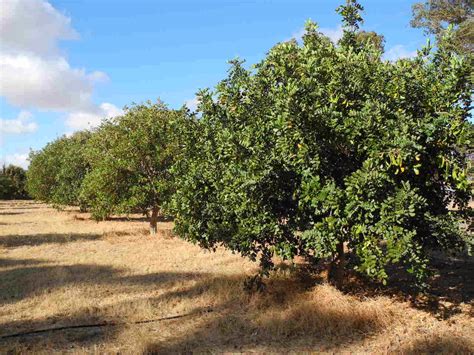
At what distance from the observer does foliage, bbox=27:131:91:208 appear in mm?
37688

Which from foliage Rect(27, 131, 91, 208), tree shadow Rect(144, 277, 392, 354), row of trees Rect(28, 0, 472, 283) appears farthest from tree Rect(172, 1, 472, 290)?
foliage Rect(27, 131, 91, 208)

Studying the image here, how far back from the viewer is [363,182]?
7.55 m

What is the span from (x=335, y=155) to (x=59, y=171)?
38205 mm

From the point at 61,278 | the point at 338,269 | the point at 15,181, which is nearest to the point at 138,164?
the point at 61,278

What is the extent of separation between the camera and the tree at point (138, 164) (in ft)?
72.5

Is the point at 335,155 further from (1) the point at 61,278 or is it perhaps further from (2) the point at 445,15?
(2) the point at 445,15

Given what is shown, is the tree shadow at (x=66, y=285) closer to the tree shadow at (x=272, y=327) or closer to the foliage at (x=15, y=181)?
the tree shadow at (x=272, y=327)

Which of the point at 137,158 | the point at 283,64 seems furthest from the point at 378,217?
the point at 137,158

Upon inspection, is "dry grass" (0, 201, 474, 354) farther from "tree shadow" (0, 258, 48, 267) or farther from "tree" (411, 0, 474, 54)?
"tree" (411, 0, 474, 54)

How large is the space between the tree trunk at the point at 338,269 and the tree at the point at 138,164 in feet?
38.6

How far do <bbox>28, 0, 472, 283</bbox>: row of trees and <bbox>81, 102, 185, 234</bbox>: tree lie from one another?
1083 cm

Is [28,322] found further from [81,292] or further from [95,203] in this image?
[95,203]

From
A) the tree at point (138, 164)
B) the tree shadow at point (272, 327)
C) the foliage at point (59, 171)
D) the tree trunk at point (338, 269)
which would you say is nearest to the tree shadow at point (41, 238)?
the tree at point (138, 164)

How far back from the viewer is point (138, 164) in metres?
22.7
